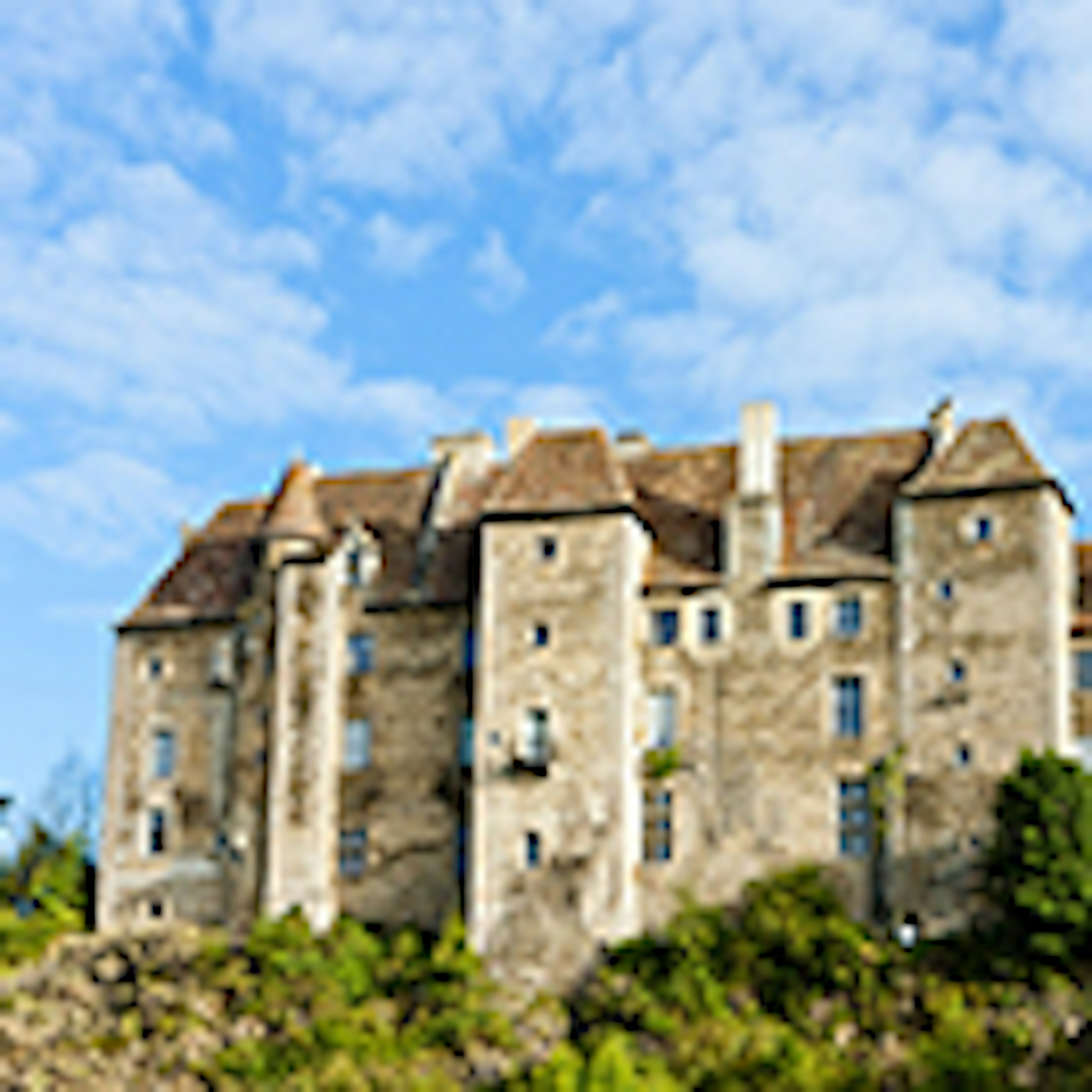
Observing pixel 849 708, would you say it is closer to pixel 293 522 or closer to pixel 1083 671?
pixel 1083 671

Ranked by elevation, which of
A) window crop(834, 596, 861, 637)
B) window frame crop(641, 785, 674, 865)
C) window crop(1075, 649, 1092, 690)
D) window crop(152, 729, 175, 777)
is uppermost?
window crop(834, 596, 861, 637)

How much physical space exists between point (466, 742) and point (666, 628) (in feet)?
21.4

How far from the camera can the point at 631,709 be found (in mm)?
70625

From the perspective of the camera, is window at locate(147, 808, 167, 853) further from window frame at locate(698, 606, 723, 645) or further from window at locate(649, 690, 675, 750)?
window frame at locate(698, 606, 723, 645)

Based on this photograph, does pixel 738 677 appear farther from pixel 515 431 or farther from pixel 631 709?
pixel 515 431

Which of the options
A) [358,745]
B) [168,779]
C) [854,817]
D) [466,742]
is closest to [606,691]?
[466,742]

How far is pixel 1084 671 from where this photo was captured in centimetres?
6912

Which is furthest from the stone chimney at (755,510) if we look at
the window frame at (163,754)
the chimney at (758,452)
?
the window frame at (163,754)

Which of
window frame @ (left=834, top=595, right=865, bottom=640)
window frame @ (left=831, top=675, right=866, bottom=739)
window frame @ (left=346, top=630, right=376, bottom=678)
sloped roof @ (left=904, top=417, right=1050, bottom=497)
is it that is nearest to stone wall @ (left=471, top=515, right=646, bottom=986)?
window frame @ (left=346, top=630, right=376, bottom=678)

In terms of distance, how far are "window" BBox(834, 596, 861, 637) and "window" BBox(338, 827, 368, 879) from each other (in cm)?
1455

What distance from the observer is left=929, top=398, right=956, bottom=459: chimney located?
238 feet

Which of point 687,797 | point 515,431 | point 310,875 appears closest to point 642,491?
point 515,431

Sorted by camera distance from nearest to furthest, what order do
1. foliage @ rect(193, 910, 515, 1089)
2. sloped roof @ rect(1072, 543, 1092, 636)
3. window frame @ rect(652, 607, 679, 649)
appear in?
foliage @ rect(193, 910, 515, 1089) < sloped roof @ rect(1072, 543, 1092, 636) < window frame @ rect(652, 607, 679, 649)

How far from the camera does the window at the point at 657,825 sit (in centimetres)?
7031
